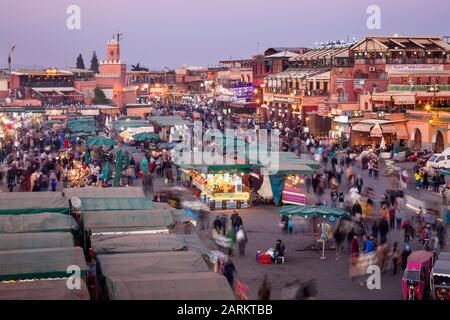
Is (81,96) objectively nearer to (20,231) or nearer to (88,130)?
(88,130)

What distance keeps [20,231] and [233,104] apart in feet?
189

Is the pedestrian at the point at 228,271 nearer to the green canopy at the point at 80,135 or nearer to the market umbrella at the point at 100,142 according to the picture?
the market umbrella at the point at 100,142

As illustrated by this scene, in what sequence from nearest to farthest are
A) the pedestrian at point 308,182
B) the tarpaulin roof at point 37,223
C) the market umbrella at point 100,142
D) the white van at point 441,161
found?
the tarpaulin roof at point 37,223 → the pedestrian at point 308,182 → the white van at point 441,161 → the market umbrella at point 100,142

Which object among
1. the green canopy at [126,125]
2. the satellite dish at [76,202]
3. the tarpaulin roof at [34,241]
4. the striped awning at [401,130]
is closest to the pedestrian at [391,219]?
the satellite dish at [76,202]

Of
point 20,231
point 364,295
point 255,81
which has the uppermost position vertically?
point 255,81

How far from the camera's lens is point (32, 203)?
647 inches

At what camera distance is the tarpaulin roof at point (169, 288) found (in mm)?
10086

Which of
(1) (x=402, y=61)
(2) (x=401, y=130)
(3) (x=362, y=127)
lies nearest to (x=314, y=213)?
(3) (x=362, y=127)

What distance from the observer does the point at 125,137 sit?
4194 cm

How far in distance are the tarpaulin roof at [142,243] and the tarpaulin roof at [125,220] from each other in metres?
0.89

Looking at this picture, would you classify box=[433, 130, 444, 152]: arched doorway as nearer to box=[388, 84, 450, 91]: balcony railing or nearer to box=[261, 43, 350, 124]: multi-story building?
box=[388, 84, 450, 91]: balcony railing

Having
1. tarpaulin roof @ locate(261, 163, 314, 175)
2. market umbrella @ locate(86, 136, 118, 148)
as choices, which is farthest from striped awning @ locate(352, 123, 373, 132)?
tarpaulin roof @ locate(261, 163, 314, 175)

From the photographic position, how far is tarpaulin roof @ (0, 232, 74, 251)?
12.7 metres

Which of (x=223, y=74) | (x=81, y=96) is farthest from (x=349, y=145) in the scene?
(x=223, y=74)
